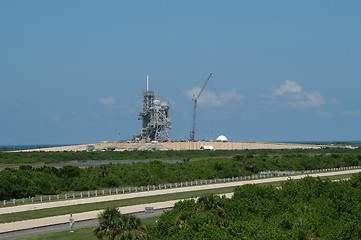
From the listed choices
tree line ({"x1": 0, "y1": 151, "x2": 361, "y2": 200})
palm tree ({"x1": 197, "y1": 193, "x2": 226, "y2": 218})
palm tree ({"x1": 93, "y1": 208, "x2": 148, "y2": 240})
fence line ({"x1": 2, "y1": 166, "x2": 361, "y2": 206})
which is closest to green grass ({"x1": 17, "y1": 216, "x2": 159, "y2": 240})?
palm tree ({"x1": 197, "y1": 193, "x2": 226, "y2": 218})

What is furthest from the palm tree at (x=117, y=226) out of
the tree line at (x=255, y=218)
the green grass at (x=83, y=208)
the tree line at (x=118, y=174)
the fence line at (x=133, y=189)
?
the tree line at (x=118, y=174)

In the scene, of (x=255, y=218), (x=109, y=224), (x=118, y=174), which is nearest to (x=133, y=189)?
(x=118, y=174)

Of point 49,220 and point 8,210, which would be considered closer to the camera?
point 49,220

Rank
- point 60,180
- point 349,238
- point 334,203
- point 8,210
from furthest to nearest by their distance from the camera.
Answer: point 60,180 → point 8,210 → point 334,203 → point 349,238

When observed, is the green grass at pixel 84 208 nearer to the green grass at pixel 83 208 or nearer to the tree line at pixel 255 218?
the green grass at pixel 83 208

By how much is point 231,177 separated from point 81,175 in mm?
27325

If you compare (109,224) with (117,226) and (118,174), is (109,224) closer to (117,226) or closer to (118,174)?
(117,226)

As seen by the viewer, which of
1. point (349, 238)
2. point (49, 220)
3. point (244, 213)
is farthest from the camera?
point (49, 220)

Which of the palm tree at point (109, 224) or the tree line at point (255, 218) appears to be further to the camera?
the palm tree at point (109, 224)

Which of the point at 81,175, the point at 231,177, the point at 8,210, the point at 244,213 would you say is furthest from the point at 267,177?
the point at 244,213

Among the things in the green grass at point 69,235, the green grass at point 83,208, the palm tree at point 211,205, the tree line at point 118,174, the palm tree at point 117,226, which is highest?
the tree line at point 118,174

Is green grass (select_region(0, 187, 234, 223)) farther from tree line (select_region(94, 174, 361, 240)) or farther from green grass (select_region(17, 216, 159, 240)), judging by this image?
tree line (select_region(94, 174, 361, 240))

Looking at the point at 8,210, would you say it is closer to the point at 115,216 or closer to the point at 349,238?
Result: the point at 115,216

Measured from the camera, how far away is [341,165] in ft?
442
